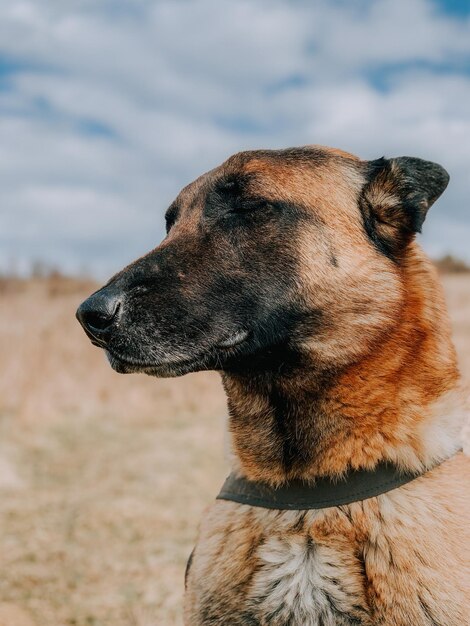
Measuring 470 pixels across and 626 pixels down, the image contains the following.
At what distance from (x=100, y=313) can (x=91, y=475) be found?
20.0 ft

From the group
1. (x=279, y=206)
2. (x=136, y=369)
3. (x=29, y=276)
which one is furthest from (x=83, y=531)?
(x=29, y=276)

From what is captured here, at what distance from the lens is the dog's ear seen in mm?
3131

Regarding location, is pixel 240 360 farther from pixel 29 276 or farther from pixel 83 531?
pixel 29 276

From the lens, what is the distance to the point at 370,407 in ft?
9.39

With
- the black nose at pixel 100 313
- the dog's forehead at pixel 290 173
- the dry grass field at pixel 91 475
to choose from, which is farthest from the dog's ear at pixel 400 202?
the dry grass field at pixel 91 475

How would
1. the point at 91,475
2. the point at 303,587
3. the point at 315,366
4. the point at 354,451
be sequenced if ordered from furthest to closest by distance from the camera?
the point at 91,475
the point at 315,366
the point at 354,451
the point at 303,587

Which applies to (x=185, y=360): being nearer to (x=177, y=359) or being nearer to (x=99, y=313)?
(x=177, y=359)

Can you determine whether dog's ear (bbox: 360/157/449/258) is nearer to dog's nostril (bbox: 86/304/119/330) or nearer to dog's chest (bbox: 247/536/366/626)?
dog's nostril (bbox: 86/304/119/330)

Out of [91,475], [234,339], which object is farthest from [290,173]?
[91,475]

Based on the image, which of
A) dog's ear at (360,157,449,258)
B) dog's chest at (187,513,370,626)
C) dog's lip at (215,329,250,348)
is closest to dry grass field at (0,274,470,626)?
dog's chest at (187,513,370,626)

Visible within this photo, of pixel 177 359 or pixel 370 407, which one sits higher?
pixel 177 359

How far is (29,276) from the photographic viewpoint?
86.3 feet

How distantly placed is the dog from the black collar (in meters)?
0.02

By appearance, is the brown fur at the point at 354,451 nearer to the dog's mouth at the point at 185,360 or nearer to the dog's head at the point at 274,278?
the dog's head at the point at 274,278
